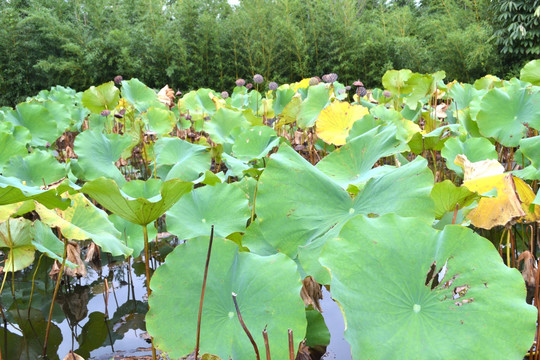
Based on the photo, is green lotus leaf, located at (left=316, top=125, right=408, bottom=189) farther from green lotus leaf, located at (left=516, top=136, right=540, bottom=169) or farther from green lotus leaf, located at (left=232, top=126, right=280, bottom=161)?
green lotus leaf, located at (left=232, top=126, right=280, bottom=161)

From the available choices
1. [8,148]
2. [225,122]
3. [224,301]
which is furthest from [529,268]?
[8,148]

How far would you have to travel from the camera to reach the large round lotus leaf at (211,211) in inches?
41.7

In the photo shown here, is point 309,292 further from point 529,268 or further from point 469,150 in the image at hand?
point 469,150

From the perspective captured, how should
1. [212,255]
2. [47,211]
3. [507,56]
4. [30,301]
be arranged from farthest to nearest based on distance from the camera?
[507,56] < [30,301] < [47,211] < [212,255]

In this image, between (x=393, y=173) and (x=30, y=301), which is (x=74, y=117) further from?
(x=393, y=173)

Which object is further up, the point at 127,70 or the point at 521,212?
the point at 127,70

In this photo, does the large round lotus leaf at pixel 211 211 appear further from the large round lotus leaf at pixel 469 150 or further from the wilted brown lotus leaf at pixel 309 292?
the large round lotus leaf at pixel 469 150

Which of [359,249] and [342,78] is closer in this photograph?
[359,249]

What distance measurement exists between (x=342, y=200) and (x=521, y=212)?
11.6 inches

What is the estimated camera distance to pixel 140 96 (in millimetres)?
2570

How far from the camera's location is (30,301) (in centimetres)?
130

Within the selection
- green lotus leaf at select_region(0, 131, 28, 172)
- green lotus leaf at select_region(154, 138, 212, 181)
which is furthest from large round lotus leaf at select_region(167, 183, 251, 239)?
green lotus leaf at select_region(0, 131, 28, 172)

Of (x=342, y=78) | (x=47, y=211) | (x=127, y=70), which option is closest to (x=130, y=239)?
(x=47, y=211)

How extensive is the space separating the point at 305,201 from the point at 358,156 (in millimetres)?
285
